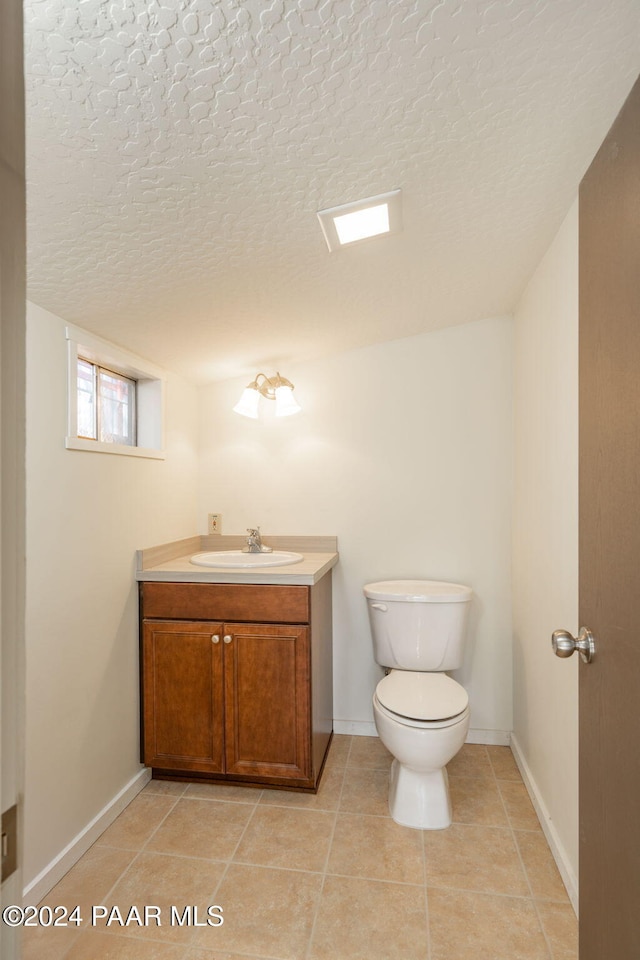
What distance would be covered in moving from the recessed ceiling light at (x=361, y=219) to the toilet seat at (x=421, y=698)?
164 cm

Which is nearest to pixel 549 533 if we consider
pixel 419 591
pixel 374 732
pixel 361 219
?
pixel 419 591

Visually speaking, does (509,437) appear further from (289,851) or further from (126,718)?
(126,718)

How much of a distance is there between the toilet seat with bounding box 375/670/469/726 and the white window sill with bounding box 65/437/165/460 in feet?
4.63

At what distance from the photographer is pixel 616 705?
0.77m

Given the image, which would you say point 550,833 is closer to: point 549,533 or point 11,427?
point 549,533

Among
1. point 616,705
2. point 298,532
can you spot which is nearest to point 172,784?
point 298,532

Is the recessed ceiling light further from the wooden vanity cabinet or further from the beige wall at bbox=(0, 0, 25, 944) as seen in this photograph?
the wooden vanity cabinet

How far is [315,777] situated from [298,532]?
114 centimetres

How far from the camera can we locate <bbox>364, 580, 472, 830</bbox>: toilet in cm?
182

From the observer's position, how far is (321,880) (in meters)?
1.60

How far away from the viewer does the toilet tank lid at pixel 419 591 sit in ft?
7.26

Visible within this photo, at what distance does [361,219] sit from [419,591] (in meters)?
1.57

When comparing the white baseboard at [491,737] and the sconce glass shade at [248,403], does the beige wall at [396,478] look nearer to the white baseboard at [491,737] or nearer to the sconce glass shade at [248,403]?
the white baseboard at [491,737]

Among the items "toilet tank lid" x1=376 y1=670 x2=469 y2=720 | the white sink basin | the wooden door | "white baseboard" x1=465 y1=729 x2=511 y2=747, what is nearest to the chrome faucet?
the white sink basin
